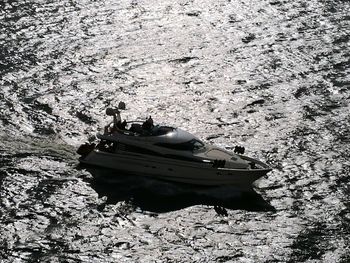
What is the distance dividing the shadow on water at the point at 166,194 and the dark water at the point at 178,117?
0.13 metres

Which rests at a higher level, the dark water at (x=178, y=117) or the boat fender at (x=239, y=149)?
the boat fender at (x=239, y=149)

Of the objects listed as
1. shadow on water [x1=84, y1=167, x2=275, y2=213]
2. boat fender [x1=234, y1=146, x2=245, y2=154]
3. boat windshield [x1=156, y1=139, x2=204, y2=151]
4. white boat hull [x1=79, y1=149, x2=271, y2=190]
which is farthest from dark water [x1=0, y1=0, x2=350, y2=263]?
boat windshield [x1=156, y1=139, x2=204, y2=151]

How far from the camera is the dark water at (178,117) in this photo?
132ft

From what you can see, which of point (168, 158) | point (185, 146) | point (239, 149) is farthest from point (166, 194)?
Answer: point (239, 149)

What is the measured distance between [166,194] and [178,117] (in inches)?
437

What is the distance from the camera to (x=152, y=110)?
185 feet

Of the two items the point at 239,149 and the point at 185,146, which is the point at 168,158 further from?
the point at 239,149

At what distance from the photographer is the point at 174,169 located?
Result: 46156 millimetres

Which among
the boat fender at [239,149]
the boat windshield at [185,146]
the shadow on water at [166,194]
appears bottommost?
the shadow on water at [166,194]

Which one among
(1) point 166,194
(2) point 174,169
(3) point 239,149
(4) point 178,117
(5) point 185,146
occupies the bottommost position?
(4) point 178,117

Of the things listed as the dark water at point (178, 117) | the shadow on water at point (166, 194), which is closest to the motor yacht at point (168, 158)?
the shadow on water at point (166, 194)

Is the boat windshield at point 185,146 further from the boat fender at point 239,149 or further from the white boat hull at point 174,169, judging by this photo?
the boat fender at point 239,149

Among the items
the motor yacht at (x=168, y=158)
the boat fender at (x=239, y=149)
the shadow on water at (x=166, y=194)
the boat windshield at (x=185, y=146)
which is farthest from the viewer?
the boat fender at (x=239, y=149)

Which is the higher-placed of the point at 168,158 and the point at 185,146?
the point at 185,146
